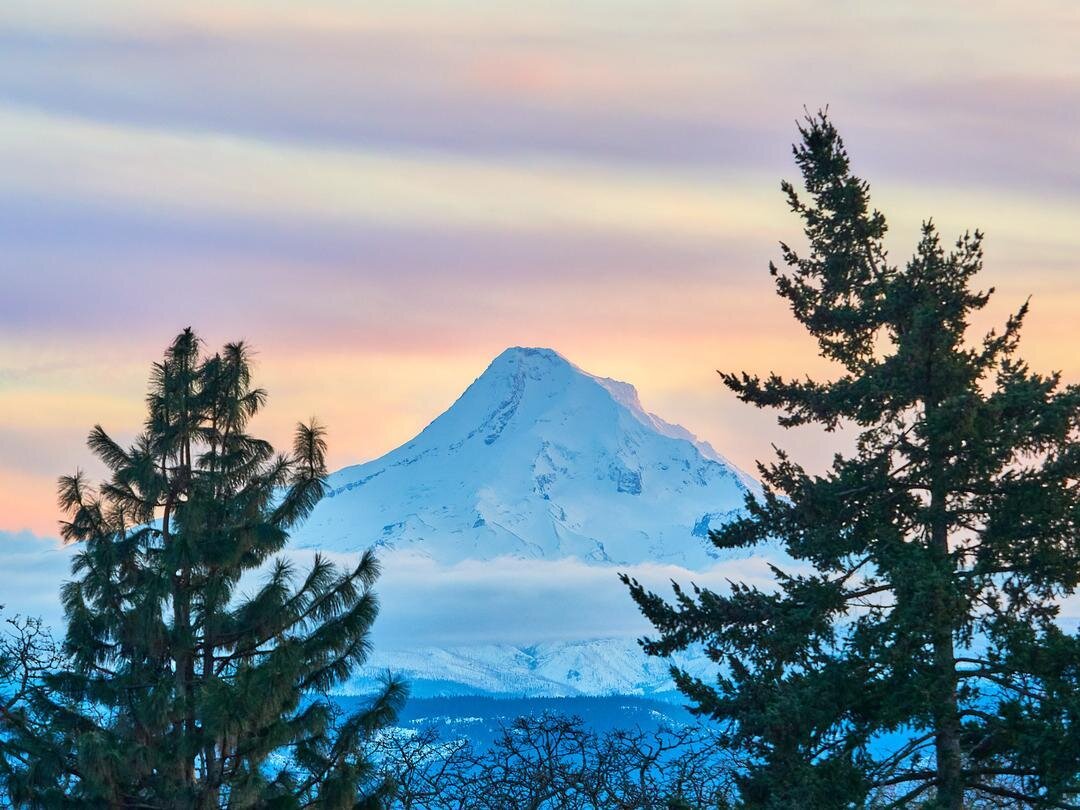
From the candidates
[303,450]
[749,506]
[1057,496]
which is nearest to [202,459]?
[303,450]

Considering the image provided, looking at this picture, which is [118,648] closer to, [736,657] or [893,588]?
[736,657]

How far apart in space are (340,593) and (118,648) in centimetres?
412

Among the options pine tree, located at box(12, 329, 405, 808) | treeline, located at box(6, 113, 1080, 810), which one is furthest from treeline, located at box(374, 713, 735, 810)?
pine tree, located at box(12, 329, 405, 808)

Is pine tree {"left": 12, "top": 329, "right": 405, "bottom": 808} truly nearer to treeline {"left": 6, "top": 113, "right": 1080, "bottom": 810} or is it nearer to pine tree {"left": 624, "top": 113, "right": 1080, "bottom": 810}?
treeline {"left": 6, "top": 113, "right": 1080, "bottom": 810}

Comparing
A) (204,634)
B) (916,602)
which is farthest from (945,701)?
(204,634)

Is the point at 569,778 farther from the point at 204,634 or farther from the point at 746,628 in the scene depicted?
the point at 204,634

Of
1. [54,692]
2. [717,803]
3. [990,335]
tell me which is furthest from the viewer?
[54,692]

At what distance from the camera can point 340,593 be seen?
3291 centimetres

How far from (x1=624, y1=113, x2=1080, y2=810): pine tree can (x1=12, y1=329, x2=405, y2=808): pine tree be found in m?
7.76

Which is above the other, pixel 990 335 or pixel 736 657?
pixel 990 335

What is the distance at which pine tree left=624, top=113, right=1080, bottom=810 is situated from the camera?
23281 millimetres

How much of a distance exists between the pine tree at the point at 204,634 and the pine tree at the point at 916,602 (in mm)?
7762

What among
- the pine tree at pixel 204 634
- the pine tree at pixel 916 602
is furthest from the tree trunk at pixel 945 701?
the pine tree at pixel 204 634

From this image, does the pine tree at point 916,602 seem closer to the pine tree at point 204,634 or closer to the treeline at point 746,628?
the treeline at point 746,628
